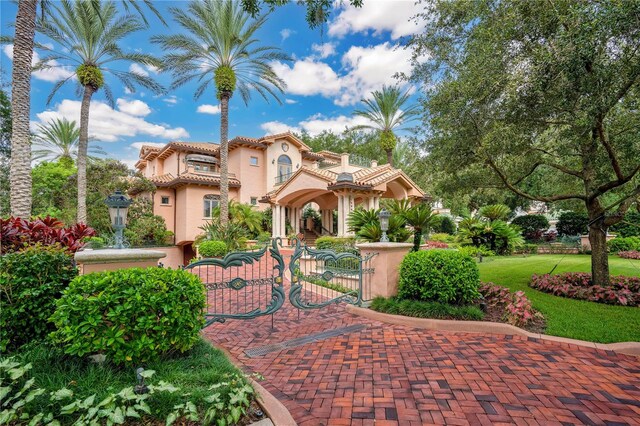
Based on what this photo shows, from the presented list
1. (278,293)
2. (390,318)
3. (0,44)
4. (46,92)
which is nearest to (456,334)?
(390,318)

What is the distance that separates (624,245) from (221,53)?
25.2 meters

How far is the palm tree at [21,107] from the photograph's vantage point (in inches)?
355

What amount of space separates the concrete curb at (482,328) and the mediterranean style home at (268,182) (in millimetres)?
10932

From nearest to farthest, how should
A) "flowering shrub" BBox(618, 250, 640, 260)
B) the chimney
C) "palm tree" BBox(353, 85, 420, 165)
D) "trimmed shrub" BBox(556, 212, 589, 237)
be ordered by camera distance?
"flowering shrub" BBox(618, 250, 640, 260) → the chimney → "trimmed shrub" BBox(556, 212, 589, 237) → "palm tree" BBox(353, 85, 420, 165)

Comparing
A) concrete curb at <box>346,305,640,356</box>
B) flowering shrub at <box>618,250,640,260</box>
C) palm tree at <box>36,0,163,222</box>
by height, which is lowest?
concrete curb at <box>346,305,640,356</box>

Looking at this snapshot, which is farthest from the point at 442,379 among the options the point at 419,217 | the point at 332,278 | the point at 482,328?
the point at 419,217

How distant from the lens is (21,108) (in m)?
9.31

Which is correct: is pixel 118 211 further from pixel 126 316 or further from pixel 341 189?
pixel 341 189

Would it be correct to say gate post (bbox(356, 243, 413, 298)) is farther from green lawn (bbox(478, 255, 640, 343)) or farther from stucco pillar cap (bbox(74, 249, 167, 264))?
stucco pillar cap (bbox(74, 249, 167, 264))

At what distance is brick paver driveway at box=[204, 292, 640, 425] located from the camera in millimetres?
2963

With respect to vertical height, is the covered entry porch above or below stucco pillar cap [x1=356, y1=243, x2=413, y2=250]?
above

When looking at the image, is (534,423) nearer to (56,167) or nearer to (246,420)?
(246,420)

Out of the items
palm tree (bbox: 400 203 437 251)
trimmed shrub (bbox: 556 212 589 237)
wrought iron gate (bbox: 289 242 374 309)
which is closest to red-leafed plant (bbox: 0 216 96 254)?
wrought iron gate (bbox: 289 242 374 309)

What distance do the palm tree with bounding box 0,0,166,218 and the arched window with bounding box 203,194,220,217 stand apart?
1328 centimetres
